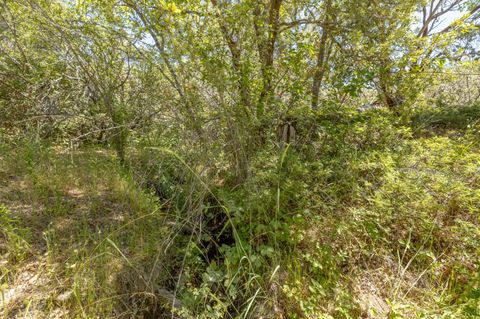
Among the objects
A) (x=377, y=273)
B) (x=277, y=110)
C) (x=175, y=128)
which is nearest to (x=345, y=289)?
(x=377, y=273)

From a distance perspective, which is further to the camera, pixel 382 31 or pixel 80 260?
pixel 382 31

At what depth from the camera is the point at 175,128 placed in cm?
227

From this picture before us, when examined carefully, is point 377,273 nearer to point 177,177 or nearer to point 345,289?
point 345,289

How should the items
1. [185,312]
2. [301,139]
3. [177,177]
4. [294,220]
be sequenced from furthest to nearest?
[301,139]
[177,177]
[294,220]
[185,312]

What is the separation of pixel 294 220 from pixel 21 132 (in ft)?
12.5

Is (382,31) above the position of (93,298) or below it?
above

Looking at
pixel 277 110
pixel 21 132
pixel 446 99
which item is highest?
pixel 446 99

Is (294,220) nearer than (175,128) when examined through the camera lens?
Yes

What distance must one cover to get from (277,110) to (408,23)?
216cm

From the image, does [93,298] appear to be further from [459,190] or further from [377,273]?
[459,190]

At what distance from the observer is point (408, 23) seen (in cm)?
284

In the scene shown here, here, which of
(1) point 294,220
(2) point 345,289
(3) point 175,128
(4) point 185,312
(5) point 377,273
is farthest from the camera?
(3) point 175,128

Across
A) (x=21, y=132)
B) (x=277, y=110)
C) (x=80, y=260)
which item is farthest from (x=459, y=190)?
(x=21, y=132)

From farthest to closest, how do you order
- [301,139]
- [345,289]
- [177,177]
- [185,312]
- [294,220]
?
[301,139] → [177,177] → [294,220] → [345,289] → [185,312]
